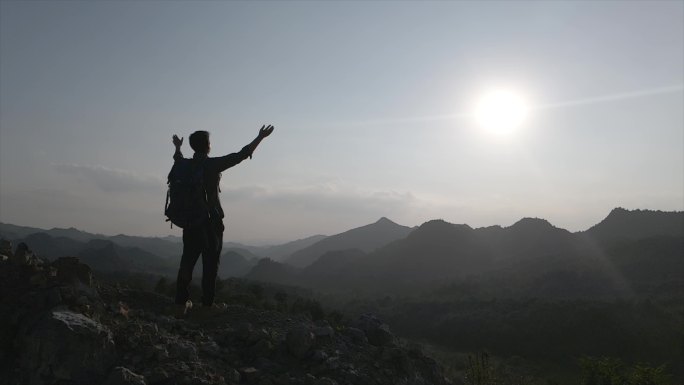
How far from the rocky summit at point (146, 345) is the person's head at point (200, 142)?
1904mm

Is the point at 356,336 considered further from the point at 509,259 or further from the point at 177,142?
the point at 509,259

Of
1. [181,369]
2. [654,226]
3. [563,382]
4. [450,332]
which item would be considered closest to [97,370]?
[181,369]

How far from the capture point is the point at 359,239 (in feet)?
408

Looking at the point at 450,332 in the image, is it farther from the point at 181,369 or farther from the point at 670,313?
the point at 181,369

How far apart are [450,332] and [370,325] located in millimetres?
20321

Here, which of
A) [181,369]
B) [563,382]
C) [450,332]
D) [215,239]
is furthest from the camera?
[450,332]

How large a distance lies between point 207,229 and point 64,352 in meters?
2.40

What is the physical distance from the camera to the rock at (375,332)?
640cm

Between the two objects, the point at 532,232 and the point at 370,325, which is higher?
the point at 532,232

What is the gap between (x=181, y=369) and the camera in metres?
3.57

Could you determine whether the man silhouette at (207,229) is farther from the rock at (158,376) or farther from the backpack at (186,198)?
the rock at (158,376)

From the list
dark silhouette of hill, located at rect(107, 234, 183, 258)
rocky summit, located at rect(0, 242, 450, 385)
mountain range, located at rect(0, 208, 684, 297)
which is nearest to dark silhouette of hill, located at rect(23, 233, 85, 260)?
mountain range, located at rect(0, 208, 684, 297)

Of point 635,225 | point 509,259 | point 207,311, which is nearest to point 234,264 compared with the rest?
point 509,259

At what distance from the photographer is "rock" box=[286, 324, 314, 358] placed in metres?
4.59
